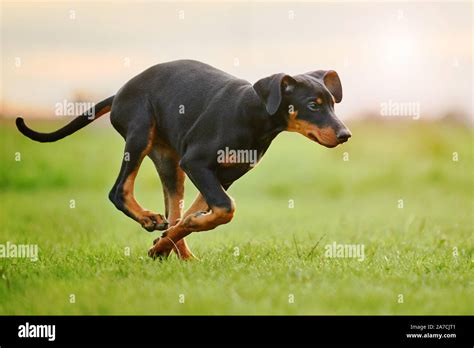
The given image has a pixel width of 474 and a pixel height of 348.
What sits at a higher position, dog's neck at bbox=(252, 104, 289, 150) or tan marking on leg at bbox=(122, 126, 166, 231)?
dog's neck at bbox=(252, 104, 289, 150)

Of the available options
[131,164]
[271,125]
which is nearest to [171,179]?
[131,164]

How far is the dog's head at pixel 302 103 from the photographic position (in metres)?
6.73

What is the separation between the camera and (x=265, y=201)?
16.4 metres

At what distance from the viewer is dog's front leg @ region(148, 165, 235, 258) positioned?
22.5 ft

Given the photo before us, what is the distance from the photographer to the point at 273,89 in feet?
22.3

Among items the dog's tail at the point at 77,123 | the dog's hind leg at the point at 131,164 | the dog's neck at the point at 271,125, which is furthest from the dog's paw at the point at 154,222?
the dog's tail at the point at 77,123

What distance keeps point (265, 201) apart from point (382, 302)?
413 inches

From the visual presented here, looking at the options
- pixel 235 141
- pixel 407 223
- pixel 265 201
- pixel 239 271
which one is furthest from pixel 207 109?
pixel 265 201

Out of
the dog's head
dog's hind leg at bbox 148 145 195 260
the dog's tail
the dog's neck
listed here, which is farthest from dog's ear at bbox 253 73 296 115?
the dog's tail

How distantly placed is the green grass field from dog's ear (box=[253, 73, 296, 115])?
1304 millimetres

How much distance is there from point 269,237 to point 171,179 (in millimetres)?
2089

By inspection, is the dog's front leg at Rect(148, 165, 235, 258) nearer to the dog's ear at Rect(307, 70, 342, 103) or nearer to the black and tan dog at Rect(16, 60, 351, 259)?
the black and tan dog at Rect(16, 60, 351, 259)

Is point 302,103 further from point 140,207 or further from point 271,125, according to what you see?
point 140,207

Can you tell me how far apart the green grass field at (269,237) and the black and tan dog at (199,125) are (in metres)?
0.49
